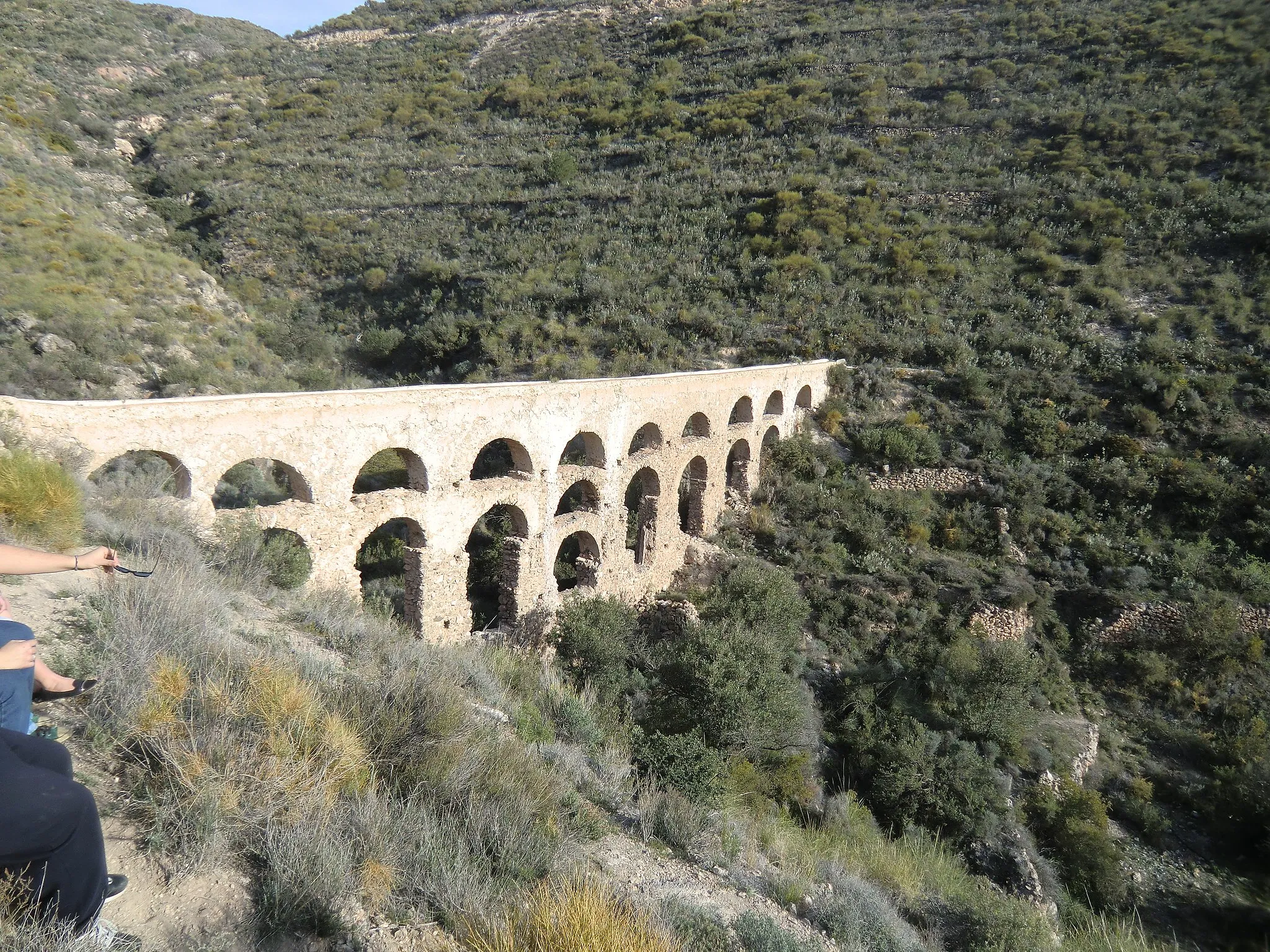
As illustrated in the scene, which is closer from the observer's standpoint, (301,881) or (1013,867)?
(301,881)

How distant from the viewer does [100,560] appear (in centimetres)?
354

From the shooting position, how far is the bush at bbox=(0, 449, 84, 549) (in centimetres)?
515

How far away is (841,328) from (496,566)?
15974 mm

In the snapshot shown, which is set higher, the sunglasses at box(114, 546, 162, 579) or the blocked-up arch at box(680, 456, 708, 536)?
the sunglasses at box(114, 546, 162, 579)

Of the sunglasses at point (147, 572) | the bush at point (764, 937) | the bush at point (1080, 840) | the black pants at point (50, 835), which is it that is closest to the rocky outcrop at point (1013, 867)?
the bush at point (1080, 840)

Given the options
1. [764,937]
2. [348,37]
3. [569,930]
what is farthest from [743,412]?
[348,37]

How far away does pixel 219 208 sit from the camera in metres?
30.6

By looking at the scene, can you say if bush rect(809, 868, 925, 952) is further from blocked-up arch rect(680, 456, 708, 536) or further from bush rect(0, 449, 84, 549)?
blocked-up arch rect(680, 456, 708, 536)

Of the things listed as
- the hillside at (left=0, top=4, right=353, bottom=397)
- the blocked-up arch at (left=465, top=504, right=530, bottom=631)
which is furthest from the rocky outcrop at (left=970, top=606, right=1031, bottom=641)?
the hillside at (left=0, top=4, right=353, bottom=397)

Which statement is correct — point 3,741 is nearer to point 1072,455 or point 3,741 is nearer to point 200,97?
point 1072,455

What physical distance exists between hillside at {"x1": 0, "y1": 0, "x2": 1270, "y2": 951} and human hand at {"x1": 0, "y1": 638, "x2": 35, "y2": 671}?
1178 mm

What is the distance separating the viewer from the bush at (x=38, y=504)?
515 centimetres

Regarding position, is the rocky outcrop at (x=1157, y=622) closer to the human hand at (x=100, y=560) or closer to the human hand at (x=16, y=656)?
the human hand at (x=100, y=560)

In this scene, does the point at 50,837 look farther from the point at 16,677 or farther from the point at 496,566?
the point at 496,566
